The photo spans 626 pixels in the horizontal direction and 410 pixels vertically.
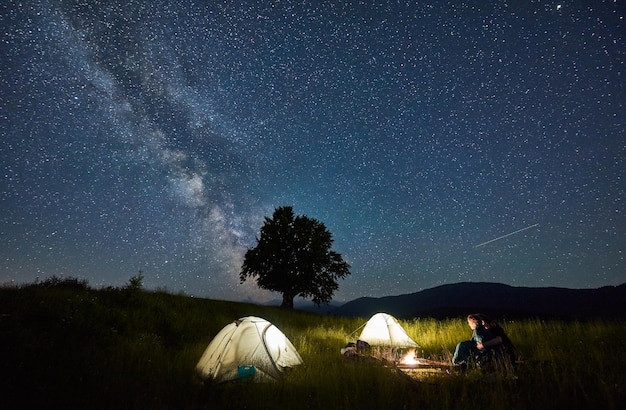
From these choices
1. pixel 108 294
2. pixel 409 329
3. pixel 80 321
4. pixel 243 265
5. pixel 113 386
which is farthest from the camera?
pixel 243 265

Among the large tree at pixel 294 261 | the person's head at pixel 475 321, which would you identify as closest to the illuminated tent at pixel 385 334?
the person's head at pixel 475 321

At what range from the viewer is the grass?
19.6 feet

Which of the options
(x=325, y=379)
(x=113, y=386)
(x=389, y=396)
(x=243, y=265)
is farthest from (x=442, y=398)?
(x=243, y=265)

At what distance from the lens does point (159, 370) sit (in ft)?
26.9

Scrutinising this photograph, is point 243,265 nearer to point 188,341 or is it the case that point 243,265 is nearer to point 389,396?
point 188,341

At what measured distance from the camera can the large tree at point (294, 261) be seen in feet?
115

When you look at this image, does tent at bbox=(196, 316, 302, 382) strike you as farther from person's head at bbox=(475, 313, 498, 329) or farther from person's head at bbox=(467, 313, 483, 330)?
person's head at bbox=(475, 313, 498, 329)

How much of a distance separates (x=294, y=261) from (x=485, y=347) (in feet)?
88.6

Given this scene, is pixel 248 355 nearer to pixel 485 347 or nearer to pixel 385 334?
pixel 485 347

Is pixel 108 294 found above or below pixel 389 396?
above

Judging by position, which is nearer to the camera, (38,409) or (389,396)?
(38,409)

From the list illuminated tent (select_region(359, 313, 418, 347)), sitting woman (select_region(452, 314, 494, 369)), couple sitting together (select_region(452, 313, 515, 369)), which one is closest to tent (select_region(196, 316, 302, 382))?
sitting woman (select_region(452, 314, 494, 369))

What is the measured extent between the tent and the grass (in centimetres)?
49

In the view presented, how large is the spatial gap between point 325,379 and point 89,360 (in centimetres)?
583
